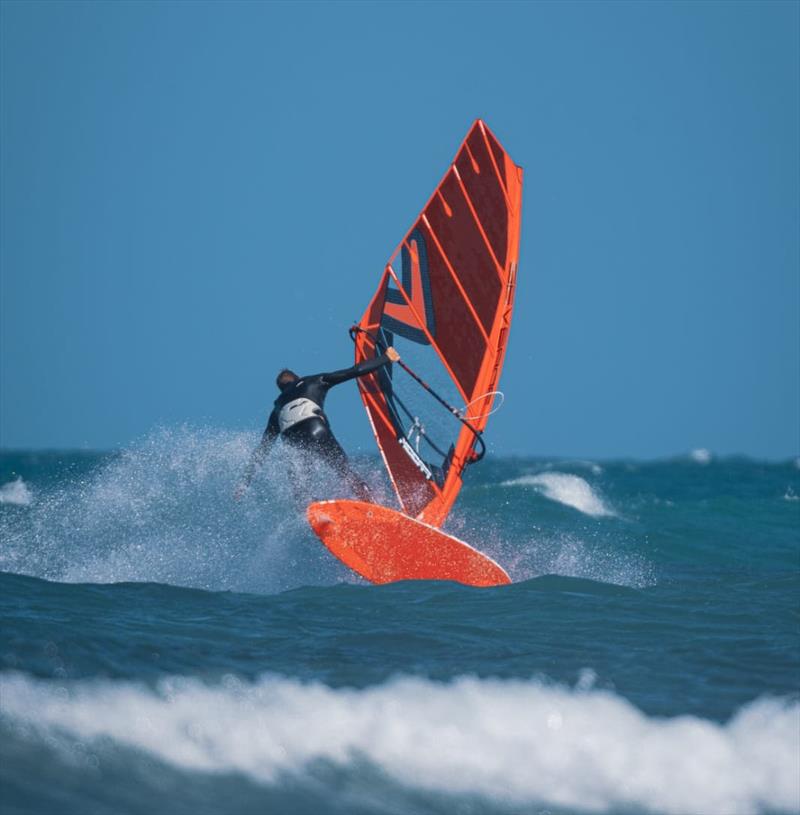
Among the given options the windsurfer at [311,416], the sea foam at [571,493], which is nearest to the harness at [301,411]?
the windsurfer at [311,416]

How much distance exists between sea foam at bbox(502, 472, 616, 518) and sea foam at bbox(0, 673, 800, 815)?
442 inches

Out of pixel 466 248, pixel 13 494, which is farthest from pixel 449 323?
pixel 13 494

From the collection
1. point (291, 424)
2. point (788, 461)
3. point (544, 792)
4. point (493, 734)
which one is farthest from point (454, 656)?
point (788, 461)

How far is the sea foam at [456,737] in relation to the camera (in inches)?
157

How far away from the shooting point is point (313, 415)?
7832mm

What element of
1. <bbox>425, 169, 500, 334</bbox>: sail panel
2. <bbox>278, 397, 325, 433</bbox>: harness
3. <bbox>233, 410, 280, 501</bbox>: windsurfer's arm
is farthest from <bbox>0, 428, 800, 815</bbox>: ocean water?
<bbox>425, 169, 500, 334</bbox>: sail panel

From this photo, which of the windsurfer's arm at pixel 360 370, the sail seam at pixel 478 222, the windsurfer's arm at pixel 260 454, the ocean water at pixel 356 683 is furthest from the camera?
the sail seam at pixel 478 222

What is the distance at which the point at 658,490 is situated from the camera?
78.1 feet

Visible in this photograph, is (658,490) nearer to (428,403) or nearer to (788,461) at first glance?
(428,403)

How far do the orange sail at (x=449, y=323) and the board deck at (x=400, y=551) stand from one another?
2.68 ft

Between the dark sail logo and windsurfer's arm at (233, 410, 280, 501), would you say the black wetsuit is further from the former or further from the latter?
the dark sail logo

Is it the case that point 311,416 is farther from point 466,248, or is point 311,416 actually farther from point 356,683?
point 356,683

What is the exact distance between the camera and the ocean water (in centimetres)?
395

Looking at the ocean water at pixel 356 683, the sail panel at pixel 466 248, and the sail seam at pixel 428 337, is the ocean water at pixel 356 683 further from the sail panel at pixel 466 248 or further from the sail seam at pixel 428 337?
the sail panel at pixel 466 248
